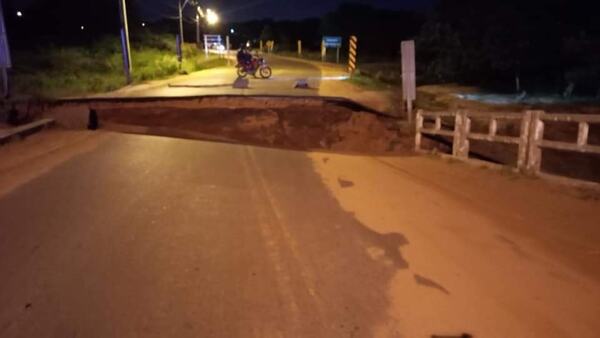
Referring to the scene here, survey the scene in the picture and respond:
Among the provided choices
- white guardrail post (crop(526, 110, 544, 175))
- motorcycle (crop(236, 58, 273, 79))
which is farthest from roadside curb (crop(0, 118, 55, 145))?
motorcycle (crop(236, 58, 273, 79))

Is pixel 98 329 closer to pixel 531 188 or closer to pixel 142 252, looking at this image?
pixel 142 252

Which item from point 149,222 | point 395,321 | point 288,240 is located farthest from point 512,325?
point 149,222

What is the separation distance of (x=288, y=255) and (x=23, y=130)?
32.3 feet

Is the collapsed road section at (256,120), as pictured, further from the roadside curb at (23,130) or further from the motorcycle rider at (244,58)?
the motorcycle rider at (244,58)

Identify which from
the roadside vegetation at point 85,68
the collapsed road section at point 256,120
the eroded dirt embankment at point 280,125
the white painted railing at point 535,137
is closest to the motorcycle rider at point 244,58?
the roadside vegetation at point 85,68

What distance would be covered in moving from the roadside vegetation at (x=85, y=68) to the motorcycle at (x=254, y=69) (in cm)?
505

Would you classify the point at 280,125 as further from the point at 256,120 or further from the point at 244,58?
the point at 244,58

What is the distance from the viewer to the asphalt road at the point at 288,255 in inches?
170

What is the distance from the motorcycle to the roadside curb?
1473 centimetres

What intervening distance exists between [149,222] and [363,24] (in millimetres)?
84456

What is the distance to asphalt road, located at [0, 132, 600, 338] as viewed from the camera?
4.31m

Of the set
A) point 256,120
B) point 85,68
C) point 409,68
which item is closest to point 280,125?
point 256,120

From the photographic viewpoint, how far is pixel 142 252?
5617 mm

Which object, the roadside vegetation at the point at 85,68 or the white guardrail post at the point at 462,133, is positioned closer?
the white guardrail post at the point at 462,133
